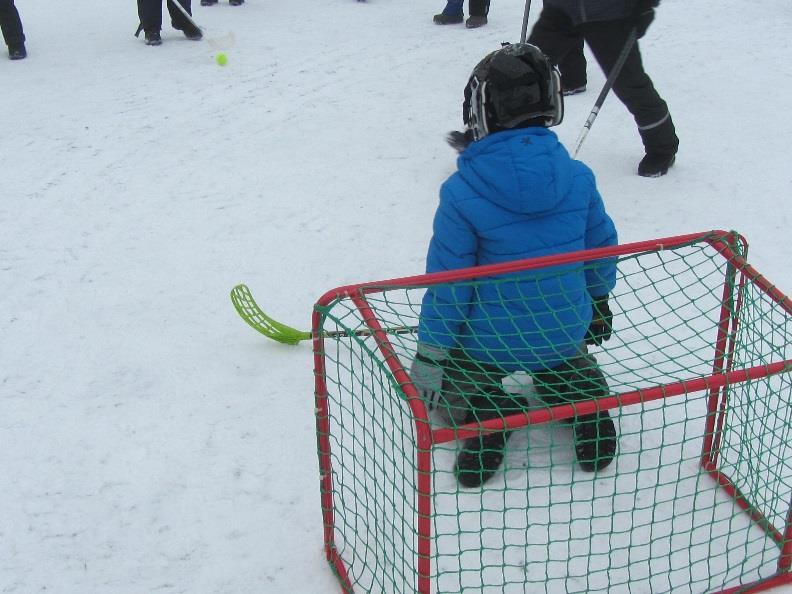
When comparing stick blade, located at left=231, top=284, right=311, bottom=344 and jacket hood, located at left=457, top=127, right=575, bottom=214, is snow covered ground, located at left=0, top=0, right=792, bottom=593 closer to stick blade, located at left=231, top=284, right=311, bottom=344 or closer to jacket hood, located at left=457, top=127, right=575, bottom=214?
stick blade, located at left=231, top=284, right=311, bottom=344

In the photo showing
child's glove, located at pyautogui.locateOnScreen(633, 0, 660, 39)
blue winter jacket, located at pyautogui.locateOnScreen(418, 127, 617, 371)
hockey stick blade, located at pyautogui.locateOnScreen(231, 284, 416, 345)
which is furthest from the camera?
child's glove, located at pyautogui.locateOnScreen(633, 0, 660, 39)

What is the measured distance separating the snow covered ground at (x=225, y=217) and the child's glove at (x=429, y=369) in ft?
1.39

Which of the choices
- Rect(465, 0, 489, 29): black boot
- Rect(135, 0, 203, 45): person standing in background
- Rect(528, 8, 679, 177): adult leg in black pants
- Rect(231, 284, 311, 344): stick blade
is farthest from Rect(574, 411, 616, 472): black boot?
Rect(135, 0, 203, 45): person standing in background

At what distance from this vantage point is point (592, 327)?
8.86 feet

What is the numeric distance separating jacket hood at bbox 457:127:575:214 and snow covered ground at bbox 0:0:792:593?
96cm

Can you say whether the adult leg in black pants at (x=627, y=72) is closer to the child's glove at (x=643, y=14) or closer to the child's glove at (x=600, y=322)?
the child's glove at (x=643, y=14)

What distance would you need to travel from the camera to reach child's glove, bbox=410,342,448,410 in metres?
2.42

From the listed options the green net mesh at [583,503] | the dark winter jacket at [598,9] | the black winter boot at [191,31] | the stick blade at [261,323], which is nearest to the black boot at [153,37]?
the black winter boot at [191,31]

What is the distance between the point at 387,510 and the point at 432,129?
9.33ft

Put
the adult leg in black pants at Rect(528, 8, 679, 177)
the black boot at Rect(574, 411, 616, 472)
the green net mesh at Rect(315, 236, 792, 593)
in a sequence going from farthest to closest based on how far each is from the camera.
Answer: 1. the adult leg in black pants at Rect(528, 8, 679, 177)
2. the black boot at Rect(574, 411, 616, 472)
3. the green net mesh at Rect(315, 236, 792, 593)

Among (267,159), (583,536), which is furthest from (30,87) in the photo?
(583,536)

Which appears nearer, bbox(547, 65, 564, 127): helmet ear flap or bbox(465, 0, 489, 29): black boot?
bbox(547, 65, 564, 127): helmet ear flap

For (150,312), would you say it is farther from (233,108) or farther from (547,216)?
(233,108)

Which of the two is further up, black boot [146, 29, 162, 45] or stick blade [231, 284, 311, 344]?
black boot [146, 29, 162, 45]
